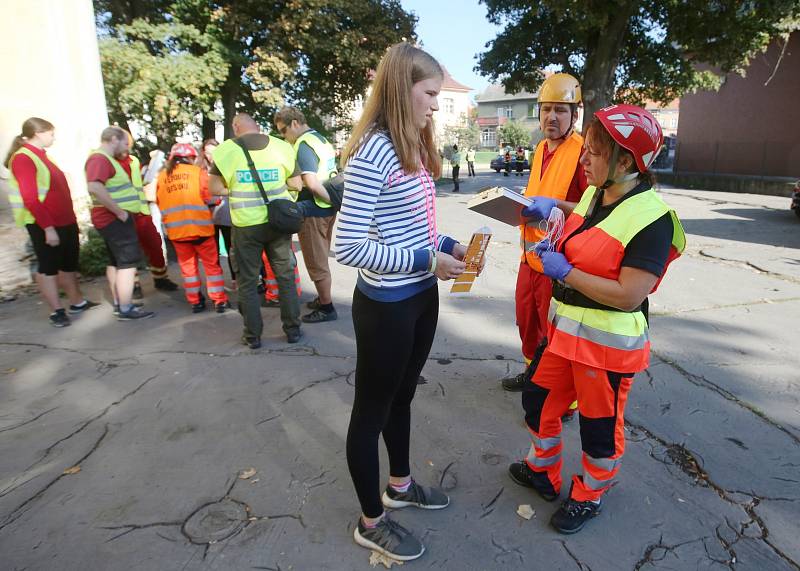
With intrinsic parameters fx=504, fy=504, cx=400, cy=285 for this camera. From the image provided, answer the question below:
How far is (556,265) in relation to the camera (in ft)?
6.72

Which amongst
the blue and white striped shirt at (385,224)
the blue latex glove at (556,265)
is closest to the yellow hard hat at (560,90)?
the blue latex glove at (556,265)

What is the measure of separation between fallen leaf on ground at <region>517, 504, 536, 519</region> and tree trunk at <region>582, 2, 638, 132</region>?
46.5 feet

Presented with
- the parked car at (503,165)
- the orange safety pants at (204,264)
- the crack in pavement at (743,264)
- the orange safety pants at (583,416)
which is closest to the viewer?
the orange safety pants at (583,416)

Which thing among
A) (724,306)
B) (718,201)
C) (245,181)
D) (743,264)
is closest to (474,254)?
(245,181)

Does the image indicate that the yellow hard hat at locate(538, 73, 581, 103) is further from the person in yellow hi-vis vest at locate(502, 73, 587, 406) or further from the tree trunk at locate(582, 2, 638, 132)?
the tree trunk at locate(582, 2, 638, 132)

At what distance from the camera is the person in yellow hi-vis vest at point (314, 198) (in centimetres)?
464

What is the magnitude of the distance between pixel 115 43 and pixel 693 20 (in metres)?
16.0

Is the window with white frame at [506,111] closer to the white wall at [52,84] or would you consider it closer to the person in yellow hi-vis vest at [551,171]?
the white wall at [52,84]

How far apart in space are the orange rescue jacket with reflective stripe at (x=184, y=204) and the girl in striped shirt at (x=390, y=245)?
375 centimetres

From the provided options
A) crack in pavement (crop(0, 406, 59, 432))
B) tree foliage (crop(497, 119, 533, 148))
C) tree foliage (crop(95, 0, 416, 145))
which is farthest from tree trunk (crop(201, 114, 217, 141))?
tree foliage (crop(497, 119, 533, 148))

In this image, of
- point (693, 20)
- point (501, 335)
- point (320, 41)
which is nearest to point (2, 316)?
point (501, 335)

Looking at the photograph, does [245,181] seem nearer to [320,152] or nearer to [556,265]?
[320,152]

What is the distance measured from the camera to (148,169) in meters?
6.77

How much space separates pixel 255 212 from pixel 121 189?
2037 millimetres
